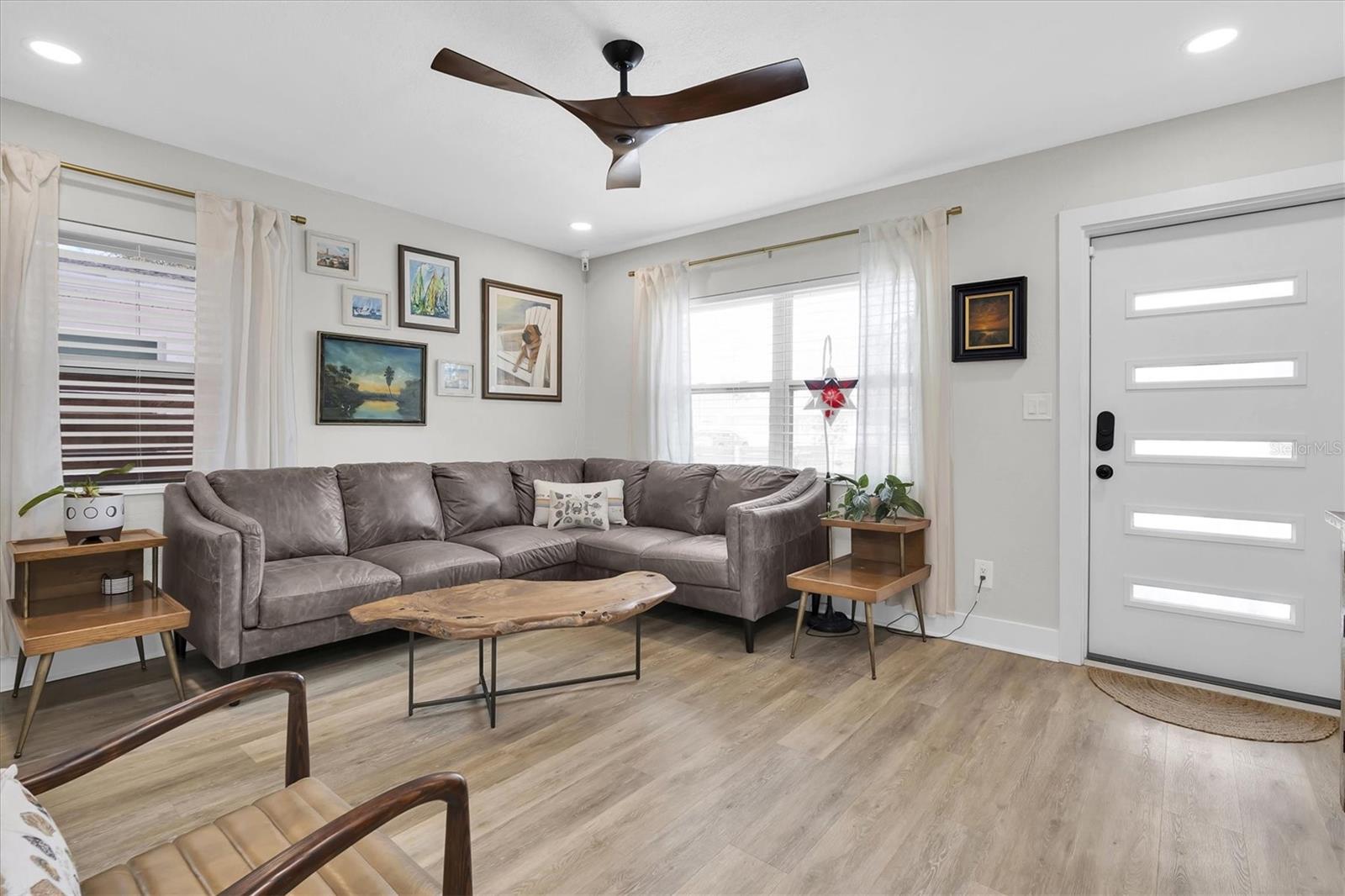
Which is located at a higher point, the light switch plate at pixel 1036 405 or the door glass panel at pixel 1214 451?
the light switch plate at pixel 1036 405

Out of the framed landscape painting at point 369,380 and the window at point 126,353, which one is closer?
the window at point 126,353

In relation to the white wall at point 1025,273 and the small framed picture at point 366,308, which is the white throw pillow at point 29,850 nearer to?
the small framed picture at point 366,308

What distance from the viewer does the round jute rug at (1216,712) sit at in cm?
245

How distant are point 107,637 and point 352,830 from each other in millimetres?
2231

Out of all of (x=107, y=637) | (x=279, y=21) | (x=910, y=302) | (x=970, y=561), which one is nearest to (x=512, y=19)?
(x=279, y=21)

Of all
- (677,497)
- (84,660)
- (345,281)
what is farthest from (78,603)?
(677,497)

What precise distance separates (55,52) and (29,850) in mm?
3058

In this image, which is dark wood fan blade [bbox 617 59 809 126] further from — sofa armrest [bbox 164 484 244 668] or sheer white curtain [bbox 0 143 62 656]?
sheer white curtain [bbox 0 143 62 656]

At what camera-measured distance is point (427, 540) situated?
3.89 meters

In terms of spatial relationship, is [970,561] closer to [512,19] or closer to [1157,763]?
[1157,763]

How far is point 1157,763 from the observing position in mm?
2219

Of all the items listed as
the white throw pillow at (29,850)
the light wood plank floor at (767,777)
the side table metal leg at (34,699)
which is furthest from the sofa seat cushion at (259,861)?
the side table metal leg at (34,699)

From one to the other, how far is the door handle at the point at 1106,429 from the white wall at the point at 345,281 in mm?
3531

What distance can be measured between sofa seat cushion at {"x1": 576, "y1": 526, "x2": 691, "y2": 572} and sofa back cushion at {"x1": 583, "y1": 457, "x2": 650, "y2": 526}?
36cm
